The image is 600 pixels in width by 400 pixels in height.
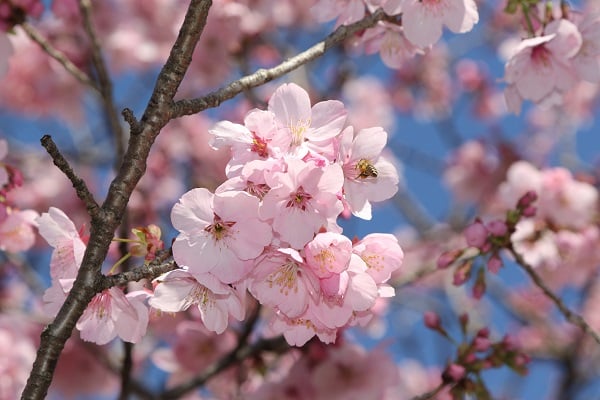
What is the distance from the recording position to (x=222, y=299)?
4.75 feet

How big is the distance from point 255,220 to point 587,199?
92.8 inches

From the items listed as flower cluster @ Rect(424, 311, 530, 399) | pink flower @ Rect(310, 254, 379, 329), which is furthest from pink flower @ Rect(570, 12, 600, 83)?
pink flower @ Rect(310, 254, 379, 329)

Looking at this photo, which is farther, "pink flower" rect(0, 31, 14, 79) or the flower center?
"pink flower" rect(0, 31, 14, 79)

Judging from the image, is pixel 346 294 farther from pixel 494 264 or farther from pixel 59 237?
pixel 494 264

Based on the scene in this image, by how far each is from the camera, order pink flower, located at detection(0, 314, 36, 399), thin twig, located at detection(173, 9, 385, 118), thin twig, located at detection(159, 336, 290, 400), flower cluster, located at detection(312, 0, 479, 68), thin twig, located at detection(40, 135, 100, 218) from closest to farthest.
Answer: thin twig, located at detection(40, 135, 100, 218)
thin twig, located at detection(173, 9, 385, 118)
flower cluster, located at detection(312, 0, 479, 68)
thin twig, located at detection(159, 336, 290, 400)
pink flower, located at detection(0, 314, 36, 399)

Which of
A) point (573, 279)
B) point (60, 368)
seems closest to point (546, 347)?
point (573, 279)

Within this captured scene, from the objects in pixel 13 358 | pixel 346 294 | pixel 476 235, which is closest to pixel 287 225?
pixel 346 294

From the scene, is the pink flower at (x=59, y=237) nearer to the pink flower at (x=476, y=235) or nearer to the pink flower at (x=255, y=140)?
the pink flower at (x=255, y=140)

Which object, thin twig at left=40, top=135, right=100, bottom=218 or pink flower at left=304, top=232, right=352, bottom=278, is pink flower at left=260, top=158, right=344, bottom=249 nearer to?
pink flower at left=304, top=232, right=352, bottom=278

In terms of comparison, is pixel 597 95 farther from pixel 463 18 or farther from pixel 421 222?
pixel 463 18

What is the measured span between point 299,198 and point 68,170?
401 millimetres

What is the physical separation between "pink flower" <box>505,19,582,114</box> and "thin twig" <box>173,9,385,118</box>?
0.44 meters

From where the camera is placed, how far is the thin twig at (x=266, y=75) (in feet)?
4.90

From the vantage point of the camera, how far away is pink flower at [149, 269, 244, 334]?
1.38 meters
